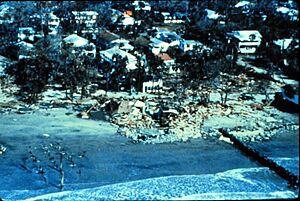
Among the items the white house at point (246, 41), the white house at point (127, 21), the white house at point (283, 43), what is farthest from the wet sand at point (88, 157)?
the white house at point (127, 21)

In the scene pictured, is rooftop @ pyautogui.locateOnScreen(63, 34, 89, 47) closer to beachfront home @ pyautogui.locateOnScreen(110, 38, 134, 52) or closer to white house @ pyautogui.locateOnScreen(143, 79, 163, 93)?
beachfront home @ pyautogui.locateOnScreen(110, 38, 134, 52)

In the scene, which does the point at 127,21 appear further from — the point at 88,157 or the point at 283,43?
the point at 88,157

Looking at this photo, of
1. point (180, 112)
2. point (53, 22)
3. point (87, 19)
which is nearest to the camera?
point (180, 112)

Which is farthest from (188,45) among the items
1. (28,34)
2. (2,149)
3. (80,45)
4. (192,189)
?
(192,189)

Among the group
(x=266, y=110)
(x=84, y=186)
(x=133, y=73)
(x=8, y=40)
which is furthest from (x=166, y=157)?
(x=8, y=40)

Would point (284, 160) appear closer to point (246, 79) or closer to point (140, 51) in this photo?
point (246, 79)

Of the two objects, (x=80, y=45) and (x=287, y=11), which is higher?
(x=287, y=11)

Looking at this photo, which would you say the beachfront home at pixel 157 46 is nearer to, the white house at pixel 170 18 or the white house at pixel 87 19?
the white house at pixel 87 19
